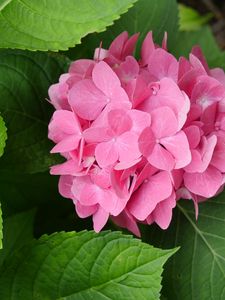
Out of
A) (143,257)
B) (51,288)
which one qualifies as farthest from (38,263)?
(143,257)

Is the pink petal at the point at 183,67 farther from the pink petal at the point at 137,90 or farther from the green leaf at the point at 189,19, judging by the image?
the green leaf at the point at 189,19

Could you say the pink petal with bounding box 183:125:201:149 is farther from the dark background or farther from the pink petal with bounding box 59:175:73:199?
the dark background

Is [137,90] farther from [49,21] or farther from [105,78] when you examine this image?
[49,21]

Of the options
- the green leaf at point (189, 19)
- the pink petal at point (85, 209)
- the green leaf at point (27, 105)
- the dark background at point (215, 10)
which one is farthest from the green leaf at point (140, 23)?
the dark background at point (215, 10)

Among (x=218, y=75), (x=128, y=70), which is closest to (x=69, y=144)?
(x=128, y=70)

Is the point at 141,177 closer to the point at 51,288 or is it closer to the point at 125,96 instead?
the point at 125,96

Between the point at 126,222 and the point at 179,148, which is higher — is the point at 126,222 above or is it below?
below
